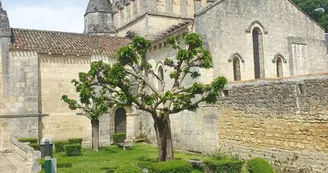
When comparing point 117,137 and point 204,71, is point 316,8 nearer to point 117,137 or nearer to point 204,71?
point 204,71

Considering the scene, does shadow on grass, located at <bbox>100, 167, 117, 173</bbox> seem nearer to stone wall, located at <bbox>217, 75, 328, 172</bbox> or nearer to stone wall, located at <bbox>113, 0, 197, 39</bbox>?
stone wall, located at <bbox>217, 75, 328, 172</bbox>

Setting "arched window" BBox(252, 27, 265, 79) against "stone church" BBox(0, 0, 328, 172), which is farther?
"arched window" BBox(252, 27, 265, 79)

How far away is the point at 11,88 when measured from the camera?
2097cm

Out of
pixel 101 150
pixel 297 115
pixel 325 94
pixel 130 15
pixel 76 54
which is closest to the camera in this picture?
pixel 325 94

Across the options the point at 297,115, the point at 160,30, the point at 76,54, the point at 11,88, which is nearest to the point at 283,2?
the point at 160,30

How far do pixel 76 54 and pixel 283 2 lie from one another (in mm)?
13757

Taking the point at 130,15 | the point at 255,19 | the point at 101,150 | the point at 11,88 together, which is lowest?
the point at 101,150

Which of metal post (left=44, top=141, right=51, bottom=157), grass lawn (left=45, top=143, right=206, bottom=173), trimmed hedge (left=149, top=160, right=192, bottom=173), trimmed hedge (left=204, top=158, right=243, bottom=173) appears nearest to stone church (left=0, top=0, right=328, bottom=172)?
trimmed hedge (left=204, top=158, right=243, bottom=173)

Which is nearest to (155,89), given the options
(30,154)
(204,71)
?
(204,71)

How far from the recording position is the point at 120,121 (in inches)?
968

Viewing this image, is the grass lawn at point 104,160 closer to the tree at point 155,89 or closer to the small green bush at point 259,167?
the tree at point 155,89

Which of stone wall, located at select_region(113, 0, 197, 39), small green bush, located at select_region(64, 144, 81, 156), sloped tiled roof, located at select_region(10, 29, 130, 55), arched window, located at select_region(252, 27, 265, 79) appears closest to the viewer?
small green bush, located at select_region(64, 144, 81, 156)

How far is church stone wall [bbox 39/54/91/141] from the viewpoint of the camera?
22.1 m

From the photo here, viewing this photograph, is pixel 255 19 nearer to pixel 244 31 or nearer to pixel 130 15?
pixel 244 31
